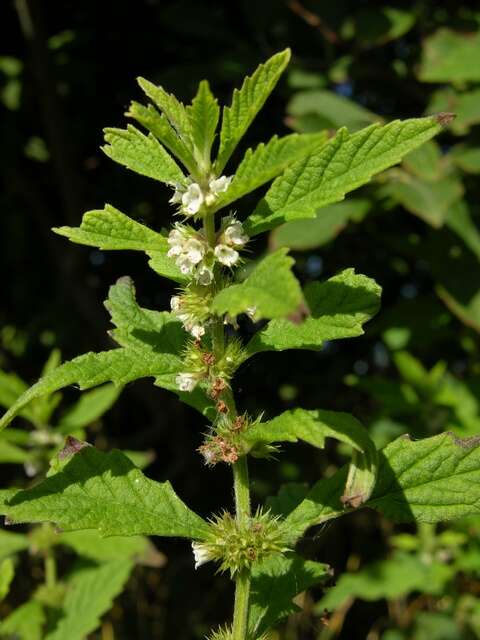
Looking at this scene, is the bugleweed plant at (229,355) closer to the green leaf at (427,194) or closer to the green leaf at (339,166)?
the green leaf at (339,166)

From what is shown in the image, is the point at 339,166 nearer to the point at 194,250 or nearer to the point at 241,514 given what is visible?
the point at 194,250

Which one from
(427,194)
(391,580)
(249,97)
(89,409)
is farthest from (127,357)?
(391,580)

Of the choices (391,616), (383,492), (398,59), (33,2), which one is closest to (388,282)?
(398,59)

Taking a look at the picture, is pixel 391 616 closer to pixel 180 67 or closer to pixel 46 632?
pixel 46 632

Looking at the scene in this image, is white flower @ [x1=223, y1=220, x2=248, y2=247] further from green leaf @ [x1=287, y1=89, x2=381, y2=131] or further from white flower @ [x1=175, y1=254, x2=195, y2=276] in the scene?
green leaf @ [x1=287, y1=89, x2=381, y2=131]

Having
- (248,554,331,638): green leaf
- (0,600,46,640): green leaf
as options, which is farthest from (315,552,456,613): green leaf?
(248,554,331,638): green leaf

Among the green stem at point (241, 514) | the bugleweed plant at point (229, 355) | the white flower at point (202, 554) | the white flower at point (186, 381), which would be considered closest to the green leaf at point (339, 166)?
the bugleweed plant at point (229, 355)
